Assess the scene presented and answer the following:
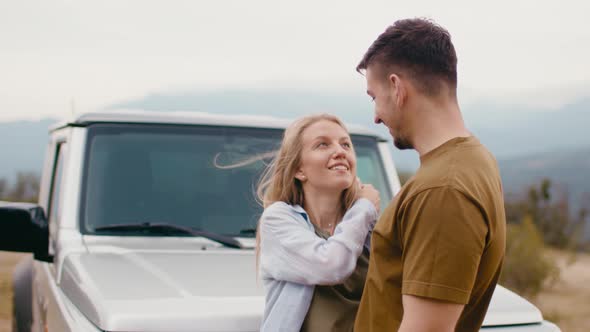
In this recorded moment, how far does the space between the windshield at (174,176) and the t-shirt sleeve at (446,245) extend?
1.91 metres

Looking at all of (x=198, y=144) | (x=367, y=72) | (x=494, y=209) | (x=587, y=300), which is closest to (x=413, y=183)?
(x=494, y=209)

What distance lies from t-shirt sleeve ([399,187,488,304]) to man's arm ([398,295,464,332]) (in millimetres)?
17

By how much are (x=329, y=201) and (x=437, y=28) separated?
2.63ft

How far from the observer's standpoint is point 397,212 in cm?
173

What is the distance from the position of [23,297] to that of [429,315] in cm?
357

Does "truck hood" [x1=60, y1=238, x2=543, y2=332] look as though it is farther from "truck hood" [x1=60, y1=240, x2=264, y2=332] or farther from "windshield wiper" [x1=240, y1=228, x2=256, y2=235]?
"windshield wiper" [x1=240, y1=228, x2=256, y2=235]

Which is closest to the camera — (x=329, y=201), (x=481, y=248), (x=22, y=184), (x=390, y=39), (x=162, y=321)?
(x=481, y=248)

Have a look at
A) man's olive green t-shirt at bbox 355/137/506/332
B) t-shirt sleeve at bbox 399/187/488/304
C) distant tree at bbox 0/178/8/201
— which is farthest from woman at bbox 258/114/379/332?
distant tree at bbox 0/178/8/201

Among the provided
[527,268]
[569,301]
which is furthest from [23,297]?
[569,301]

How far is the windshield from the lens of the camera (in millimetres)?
3498

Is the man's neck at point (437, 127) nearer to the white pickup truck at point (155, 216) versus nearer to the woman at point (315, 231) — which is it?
the woman at point (315, 231)

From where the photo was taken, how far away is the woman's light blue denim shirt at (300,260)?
220 cm

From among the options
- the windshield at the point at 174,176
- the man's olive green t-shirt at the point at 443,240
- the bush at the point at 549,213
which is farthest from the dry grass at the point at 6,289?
the bush at the point at 549,213

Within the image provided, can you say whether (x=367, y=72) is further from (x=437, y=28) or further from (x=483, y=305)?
(x=483, y=305)
